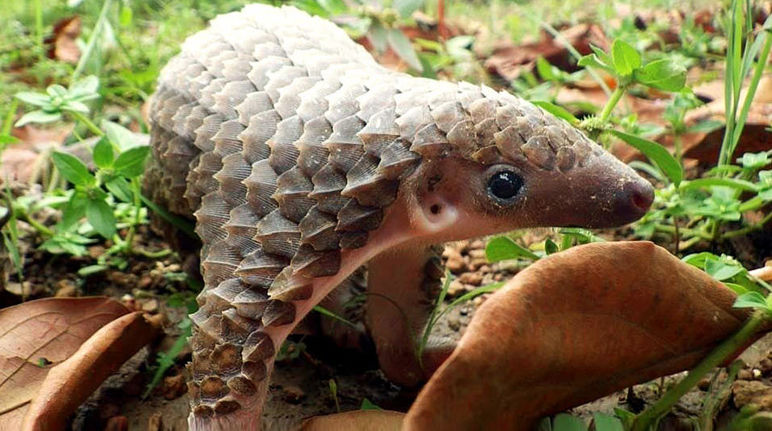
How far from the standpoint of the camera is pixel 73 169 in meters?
1.86

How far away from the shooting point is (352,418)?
138 cm

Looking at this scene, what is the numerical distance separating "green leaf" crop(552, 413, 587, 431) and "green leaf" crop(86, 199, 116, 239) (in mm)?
1102

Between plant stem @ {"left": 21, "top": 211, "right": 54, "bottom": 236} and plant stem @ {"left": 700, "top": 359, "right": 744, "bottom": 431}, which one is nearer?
plant stem @ {"left": 700, "top": 359, "right": 744, "bottom": 431}

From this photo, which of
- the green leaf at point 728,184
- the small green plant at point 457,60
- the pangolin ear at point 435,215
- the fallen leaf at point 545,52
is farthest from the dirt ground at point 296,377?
the fallen leaf at point 545,52

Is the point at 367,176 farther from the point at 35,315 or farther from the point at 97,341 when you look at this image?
the point at 35,315

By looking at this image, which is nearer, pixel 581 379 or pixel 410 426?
pixel 410 426

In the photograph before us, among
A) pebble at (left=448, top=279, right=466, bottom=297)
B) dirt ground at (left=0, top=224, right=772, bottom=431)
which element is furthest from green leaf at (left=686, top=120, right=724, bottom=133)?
pebble at (left=448, top=279, right=466, bottom=297)

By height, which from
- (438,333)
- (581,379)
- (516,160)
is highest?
(516,160)

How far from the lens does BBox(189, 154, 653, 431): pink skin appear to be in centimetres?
133

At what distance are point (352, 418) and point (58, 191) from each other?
3.82ft

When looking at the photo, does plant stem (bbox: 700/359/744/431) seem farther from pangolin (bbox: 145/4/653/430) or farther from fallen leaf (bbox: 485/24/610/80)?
fallen leaf (bbox: 485/24/610/80)

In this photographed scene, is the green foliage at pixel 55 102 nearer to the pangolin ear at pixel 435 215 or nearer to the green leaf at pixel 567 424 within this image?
the pangolin ear at pixel 435 215

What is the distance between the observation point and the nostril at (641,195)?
4.39ft

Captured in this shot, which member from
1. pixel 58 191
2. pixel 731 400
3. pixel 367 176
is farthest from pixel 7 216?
pixel 731 400
